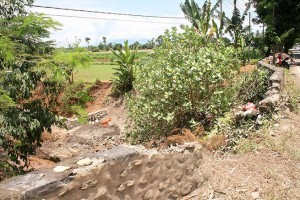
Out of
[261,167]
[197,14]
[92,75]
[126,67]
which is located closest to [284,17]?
[197,14]

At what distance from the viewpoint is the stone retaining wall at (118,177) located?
3.18 m

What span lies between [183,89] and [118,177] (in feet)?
14.2

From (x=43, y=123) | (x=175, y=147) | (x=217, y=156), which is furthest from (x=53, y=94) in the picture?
(x=217, y=156)

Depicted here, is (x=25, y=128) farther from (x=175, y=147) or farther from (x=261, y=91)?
(x=261, y=91)

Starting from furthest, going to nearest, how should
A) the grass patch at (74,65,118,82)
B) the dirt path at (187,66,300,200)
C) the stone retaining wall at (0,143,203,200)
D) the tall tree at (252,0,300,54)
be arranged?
the grass patch at (74,65,118,82), the tall tree at (252,0,300,54), the dirt path at (187,66,300,200), the stone retaining wall at (0,143,203,200)

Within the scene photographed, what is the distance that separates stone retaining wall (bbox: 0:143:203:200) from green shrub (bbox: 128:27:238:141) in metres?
2.79

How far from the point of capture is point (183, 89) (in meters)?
7.92

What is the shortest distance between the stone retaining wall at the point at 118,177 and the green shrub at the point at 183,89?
9.15 ft

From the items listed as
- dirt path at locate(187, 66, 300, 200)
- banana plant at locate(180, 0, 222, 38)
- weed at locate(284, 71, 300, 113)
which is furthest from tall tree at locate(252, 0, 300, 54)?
dirt path at locate(187, 66, 300, 200)

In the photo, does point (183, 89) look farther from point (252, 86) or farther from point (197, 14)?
point (197, 14)

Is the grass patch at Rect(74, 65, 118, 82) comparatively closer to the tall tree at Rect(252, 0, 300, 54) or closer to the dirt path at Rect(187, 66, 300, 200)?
the tall tree at Rect(252, 0, 300, 54)

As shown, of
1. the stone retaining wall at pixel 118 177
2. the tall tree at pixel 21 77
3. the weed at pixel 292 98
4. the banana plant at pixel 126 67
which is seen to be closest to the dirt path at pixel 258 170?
the stone retaining wall at pixel 118 177

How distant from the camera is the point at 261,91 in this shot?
32.1 feet

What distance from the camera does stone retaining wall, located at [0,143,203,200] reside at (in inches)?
125
